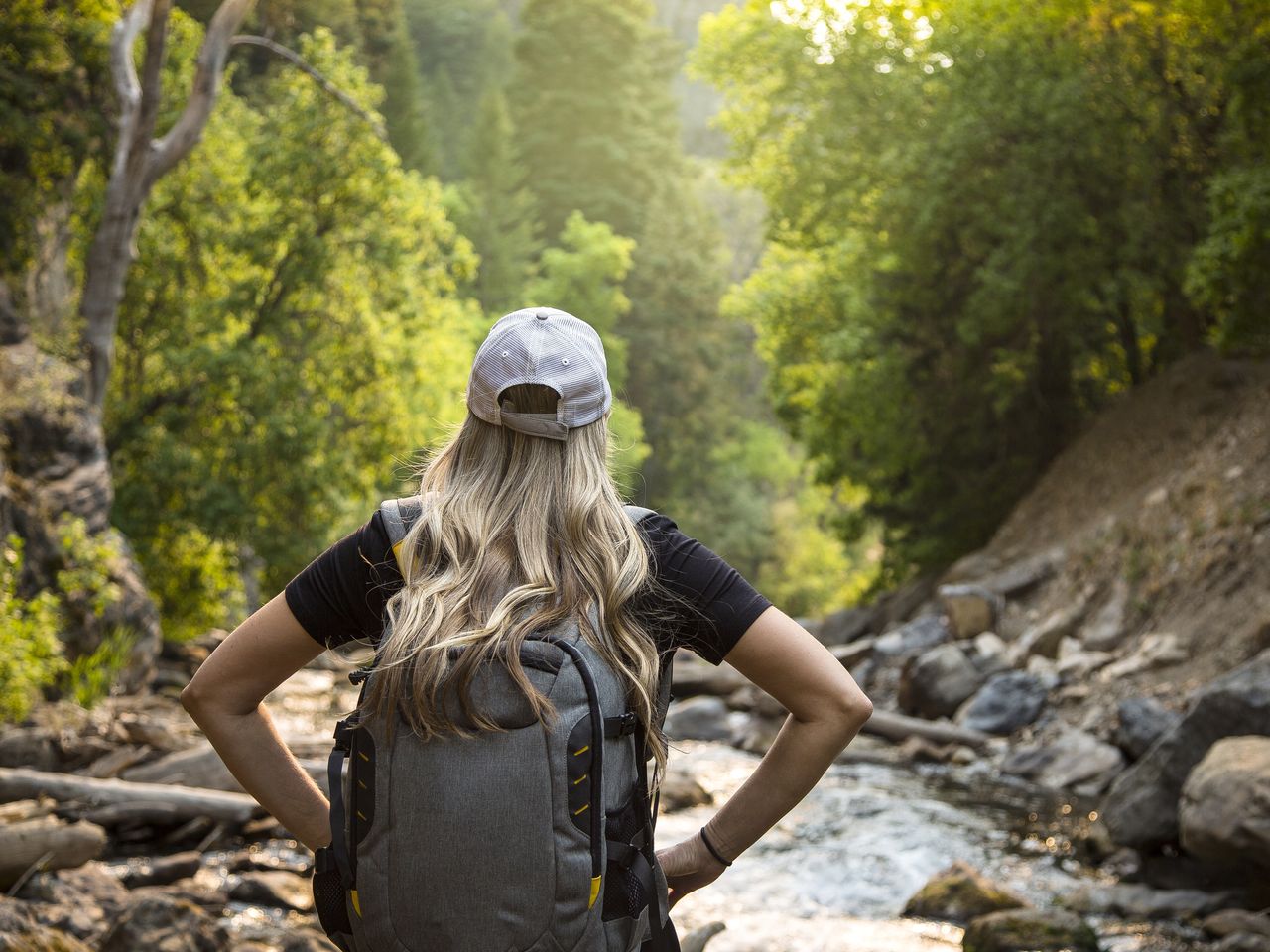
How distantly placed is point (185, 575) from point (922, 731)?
996cm

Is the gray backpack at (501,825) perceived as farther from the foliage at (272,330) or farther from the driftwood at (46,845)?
the foliage at (272,330)

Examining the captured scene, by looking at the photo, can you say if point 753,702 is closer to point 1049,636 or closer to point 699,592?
point 1049,636

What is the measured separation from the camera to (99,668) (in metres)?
13.1

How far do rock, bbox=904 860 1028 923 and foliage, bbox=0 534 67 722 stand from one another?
6626 millimetres

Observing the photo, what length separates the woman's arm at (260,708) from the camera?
7.79 ft

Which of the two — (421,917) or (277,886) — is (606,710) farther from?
(277,886)

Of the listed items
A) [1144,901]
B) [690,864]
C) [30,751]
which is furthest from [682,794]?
[690,864]

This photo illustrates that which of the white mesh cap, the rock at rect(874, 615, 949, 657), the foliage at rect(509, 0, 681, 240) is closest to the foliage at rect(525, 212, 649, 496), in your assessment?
the foliage at rect(509, 0, 681, 240)

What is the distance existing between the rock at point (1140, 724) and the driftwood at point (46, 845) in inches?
326

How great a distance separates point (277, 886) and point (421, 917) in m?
6.11

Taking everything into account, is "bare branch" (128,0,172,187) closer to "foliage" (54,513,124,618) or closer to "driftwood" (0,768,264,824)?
"foliage" (54,513,124,618)

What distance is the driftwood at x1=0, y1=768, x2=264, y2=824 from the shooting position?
8.38 m

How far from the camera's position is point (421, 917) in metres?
2.15

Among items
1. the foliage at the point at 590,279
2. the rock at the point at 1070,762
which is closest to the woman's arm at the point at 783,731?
the rock at the point at 1070,762
